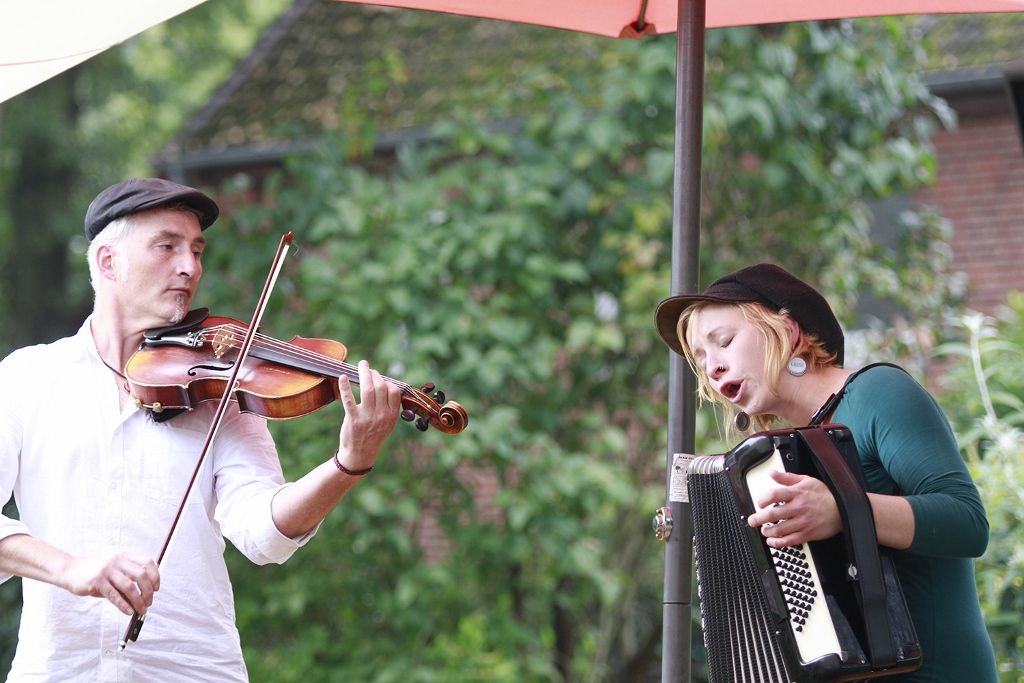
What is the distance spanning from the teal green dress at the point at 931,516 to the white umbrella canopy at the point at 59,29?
5.53ft

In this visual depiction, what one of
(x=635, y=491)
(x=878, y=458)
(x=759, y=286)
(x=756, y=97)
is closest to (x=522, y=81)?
(x=756, y=97)

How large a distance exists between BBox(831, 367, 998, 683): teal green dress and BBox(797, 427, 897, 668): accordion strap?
0.09 m

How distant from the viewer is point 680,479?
7.86 ft

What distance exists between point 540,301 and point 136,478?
3115 millimetres

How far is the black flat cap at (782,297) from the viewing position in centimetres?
227

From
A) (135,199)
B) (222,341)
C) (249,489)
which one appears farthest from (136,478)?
(135,199)

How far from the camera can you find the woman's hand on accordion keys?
1.91 m

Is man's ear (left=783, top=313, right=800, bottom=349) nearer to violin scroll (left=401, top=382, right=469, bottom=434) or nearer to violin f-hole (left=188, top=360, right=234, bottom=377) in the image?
violin scroll (left=401, top=382, right=469, bottom=434)

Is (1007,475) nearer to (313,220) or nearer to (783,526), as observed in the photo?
(783,526)

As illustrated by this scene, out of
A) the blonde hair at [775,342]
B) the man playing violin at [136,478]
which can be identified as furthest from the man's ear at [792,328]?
the man playing violin at [136,478]

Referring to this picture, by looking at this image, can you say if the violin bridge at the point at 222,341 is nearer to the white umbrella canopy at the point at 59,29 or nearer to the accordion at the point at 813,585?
the white umbrella canopy at the point at 59,29

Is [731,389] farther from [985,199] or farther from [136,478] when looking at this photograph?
[985,199]

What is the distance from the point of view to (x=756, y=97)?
4.90 m

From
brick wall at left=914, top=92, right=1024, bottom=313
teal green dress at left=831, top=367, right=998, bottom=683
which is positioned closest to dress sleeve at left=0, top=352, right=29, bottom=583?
teal green dress at left=831, top=367, right=998, bottom=683
